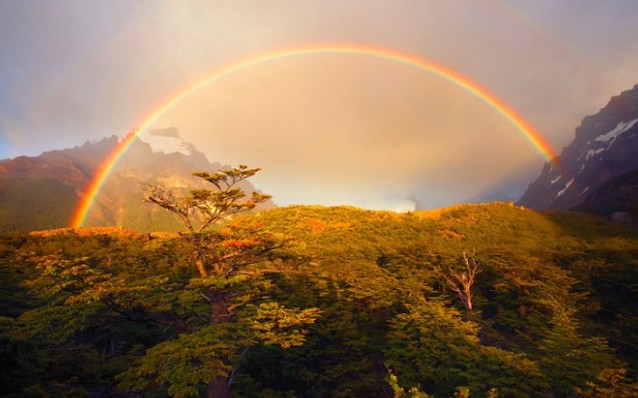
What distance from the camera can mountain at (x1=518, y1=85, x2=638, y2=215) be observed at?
127125 millimetres

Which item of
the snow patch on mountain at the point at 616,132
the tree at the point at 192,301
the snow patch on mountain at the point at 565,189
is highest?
the snow patch on mountain at the point at 616,132

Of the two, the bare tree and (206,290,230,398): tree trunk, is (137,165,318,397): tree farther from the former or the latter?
the bare tree

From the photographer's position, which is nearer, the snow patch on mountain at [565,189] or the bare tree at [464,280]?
the bare tree at [464,280]

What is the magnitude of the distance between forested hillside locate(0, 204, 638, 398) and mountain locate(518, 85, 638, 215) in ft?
262

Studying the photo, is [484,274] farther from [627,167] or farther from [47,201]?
[47,201]

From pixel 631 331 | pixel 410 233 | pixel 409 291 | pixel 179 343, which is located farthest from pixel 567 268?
pixel 179 343

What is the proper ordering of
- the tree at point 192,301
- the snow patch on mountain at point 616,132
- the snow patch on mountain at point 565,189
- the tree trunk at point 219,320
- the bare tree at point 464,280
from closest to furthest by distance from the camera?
the tree at point 192,301
the tree trunk at point 219,320
the bare tree at point 464,280
the snow patch on mountain at point 616,132
the snow patch on mountain at point 565,189

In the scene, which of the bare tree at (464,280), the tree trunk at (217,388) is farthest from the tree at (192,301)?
the bare tree at (464,280)

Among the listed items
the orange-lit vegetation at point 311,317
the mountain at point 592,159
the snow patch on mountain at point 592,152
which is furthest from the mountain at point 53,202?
the snow patch on mountain at point 592,152

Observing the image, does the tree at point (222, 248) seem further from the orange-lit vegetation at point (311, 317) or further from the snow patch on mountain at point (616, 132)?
the snow patch on mountain at point (616, 132)

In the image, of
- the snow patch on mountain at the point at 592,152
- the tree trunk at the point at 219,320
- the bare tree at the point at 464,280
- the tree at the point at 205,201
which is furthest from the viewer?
the snow patch on mountain at the point at 592,152

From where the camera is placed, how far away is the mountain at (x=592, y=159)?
127 meters

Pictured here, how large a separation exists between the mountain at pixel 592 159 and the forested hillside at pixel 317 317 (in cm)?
7989

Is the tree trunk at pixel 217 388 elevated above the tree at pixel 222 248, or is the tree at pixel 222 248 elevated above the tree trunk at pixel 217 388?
the tree at pixel 222 248
